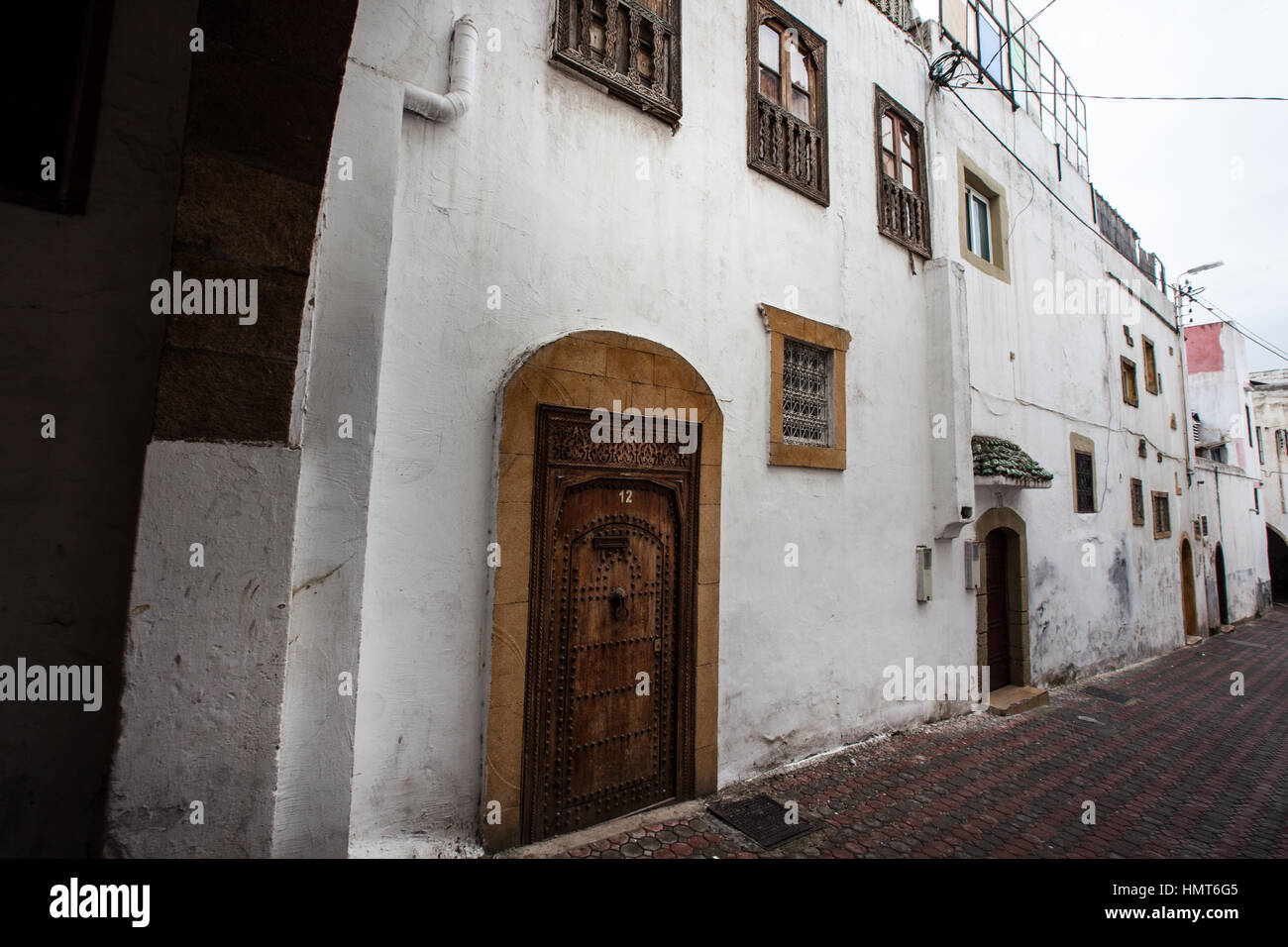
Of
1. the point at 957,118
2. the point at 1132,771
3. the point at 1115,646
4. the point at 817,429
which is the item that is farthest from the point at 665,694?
the point at 1115,646

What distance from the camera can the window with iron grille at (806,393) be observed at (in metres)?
5.63

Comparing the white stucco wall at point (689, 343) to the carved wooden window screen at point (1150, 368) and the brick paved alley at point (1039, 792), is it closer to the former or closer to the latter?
the brick paved alley at point (1039, 792)

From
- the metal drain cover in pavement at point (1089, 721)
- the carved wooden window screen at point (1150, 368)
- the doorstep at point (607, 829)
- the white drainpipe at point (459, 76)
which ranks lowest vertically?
the metal drain cover in pavement at point (1089, 721)

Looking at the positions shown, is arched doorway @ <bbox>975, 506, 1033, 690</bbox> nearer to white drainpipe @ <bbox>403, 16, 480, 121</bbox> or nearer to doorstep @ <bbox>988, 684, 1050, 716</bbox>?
doorstep @ <bbox>988, 684, 1050, 716</bbox>

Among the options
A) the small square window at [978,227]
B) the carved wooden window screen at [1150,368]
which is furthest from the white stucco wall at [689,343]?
the carved wooden window screen at [1150,368]

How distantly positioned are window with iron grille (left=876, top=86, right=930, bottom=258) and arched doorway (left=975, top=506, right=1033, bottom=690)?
149 inches

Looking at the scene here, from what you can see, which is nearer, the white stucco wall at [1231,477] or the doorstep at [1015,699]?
the doorstep at [1015,699]

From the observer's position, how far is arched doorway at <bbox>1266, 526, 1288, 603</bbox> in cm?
2478

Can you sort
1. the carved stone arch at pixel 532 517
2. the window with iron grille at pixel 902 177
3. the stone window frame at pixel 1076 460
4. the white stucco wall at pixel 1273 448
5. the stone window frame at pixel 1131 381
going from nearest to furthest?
1. the carved stone arch at pixel 532 517
2. the window with iron grille at pixel 902 177
3. the stone window frame at pixel 1076 460
4. the stone window frame at pixel 1131 381
5. the white stucco wall at pixel 1273 448

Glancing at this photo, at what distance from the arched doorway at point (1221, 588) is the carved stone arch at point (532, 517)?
64.5 ft

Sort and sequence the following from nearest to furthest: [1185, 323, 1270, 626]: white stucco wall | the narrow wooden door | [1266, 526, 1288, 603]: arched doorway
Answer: the narrow wooden door
[1185, 323, 1270, 626]: white stucco wall
[1266, 526, 1288, 603]: arched doorway

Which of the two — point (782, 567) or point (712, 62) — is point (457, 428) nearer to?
point (782, 567)

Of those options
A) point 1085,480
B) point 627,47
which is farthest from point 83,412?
point 1085,480

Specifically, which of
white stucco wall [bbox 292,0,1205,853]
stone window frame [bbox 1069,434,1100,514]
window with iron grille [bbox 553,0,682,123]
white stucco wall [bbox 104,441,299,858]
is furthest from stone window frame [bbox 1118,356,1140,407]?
white stucco wall [bbox 104,441,299,858]
